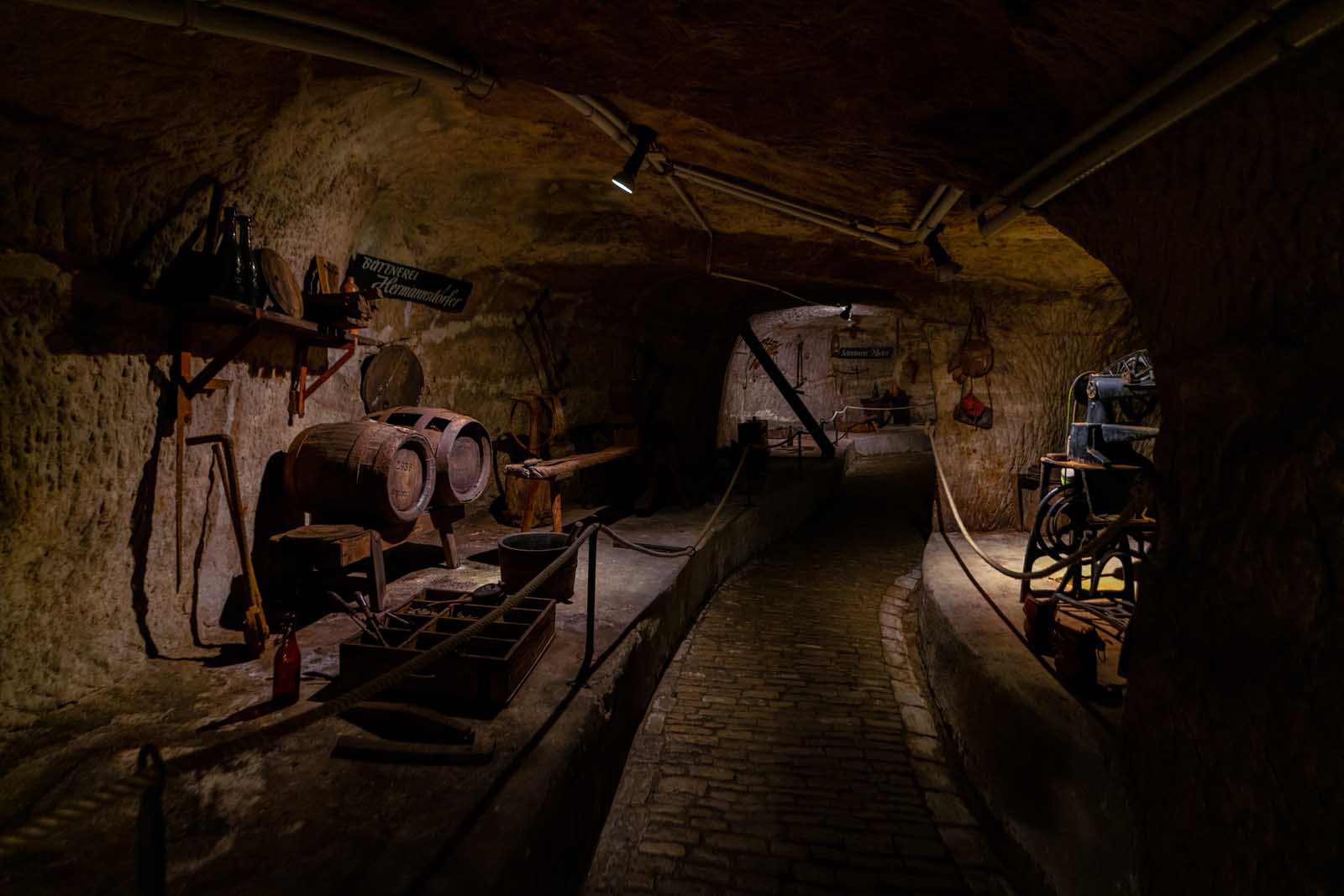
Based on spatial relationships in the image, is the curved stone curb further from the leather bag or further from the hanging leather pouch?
the leather bag

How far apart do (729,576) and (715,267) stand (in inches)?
164

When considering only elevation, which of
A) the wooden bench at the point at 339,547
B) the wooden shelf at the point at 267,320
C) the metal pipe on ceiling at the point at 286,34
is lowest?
the wooden bench at the point at 339,547

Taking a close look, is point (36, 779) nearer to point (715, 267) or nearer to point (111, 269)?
point (111, 269)

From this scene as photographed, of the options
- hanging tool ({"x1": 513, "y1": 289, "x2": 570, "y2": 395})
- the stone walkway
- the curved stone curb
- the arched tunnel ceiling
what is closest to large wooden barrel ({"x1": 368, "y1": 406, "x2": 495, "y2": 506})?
the arched tunnel ceiling

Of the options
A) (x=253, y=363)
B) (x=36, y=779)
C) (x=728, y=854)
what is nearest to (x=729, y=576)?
(x=728, y=854)

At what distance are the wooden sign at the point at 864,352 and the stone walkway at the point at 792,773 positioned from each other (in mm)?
15841

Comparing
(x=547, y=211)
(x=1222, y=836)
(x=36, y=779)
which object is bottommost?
(x=36, y=779)

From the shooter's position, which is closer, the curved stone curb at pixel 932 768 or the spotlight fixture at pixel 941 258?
the curved stone curb at pixel 932 768

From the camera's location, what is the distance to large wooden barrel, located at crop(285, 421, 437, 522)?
4590 millimetres

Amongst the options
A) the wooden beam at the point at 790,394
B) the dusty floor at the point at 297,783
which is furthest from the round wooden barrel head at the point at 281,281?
the wooden beam at the point at 790,394

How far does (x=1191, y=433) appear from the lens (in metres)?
2.60

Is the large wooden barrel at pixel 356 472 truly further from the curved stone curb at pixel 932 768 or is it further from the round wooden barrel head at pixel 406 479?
the curved stone curb at pixel 932 768

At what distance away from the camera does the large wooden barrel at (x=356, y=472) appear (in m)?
4.59

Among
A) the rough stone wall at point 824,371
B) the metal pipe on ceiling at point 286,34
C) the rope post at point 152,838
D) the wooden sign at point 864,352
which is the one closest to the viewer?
the rope post at point 152,838
